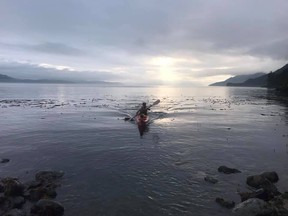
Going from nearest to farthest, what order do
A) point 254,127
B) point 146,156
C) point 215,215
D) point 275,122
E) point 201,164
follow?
point 215,215 < point 201,164 < point 146,156 < point 254,127 < point 275,122

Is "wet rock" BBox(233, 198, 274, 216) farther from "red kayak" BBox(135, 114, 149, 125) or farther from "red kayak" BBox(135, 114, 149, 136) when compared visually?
"red kayak" BBox(135, 114, 149, 125)

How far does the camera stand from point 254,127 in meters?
40.6

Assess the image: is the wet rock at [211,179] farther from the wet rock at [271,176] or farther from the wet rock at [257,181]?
the wet rock at [271,176]

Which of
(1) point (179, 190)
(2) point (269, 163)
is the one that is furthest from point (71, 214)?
(2) point (269, 163)

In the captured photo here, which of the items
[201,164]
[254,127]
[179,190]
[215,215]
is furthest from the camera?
[254,127]

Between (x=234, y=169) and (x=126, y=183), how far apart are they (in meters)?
7.66

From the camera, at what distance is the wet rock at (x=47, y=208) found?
14.4 meters

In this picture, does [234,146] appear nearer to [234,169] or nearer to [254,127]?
[234,169]

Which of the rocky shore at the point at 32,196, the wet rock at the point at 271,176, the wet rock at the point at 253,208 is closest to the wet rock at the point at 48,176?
the rocky shore at the point at 32,196

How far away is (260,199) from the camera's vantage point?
50.3ft

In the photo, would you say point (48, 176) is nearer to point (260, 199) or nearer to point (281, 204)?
point (260, 199)

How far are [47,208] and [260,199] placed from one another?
10.5 metres

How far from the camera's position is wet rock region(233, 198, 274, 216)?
1421 centimetres

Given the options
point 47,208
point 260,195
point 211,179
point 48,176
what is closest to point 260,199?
point 260,195
